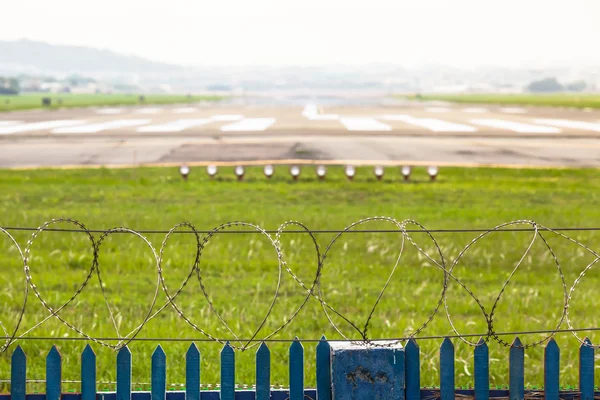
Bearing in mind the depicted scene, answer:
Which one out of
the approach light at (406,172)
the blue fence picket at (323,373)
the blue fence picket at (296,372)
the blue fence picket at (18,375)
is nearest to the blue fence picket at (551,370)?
the blue fence picket at (323,373)

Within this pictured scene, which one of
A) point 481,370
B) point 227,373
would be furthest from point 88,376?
point 481,370

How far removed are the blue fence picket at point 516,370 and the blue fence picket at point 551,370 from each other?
0.16 metres

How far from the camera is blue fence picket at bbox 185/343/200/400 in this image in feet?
17.7

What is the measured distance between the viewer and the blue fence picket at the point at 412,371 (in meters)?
5.52

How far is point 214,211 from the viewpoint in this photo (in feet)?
60.7

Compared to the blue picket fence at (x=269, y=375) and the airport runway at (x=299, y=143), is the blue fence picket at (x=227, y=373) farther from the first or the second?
the airport runway at (x=299, y=143)

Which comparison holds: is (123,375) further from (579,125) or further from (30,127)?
(579,125)

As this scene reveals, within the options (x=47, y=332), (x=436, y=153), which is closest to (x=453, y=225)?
(x=47, y=332)

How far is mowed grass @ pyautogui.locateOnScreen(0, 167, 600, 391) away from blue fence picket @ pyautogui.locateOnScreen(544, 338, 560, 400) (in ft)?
8.80

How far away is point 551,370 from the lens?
564 cm

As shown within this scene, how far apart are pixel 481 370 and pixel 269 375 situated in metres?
1.41

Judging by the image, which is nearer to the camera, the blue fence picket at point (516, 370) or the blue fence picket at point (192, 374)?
the blue fence picket at point (192, 374)

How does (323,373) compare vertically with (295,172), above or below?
below

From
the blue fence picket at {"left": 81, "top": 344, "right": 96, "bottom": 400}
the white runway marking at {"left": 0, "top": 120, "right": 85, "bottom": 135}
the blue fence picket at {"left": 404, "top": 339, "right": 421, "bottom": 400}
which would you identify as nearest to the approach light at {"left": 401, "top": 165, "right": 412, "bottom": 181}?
the blue fence picket at {"left": 404, "top": 339, "right": 421, "bottom": 400}
